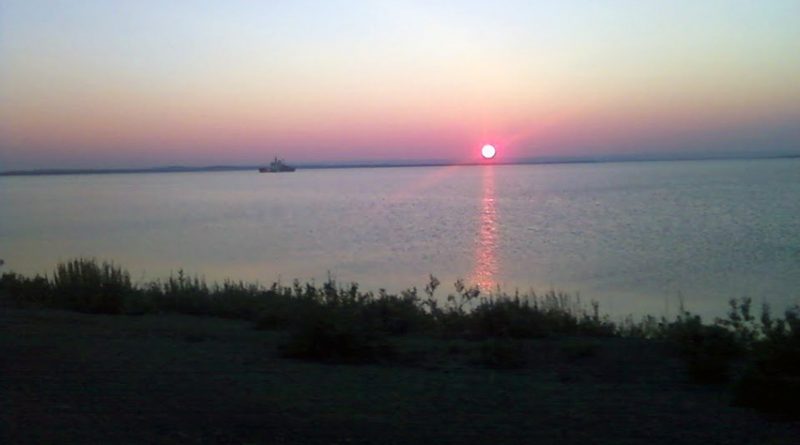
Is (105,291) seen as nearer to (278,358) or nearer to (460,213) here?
(278,358)

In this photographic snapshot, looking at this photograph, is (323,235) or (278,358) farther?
(323,235)

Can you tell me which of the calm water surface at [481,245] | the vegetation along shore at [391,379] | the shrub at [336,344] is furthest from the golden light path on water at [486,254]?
the shrub at [336,344]

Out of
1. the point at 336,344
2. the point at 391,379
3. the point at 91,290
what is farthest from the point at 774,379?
the point at 91,290

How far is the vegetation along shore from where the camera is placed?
7.63 meters

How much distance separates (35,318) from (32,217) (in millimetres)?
44858

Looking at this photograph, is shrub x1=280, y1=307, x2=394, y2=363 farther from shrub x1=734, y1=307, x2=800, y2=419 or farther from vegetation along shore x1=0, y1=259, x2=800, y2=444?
shrub x1=734, y1=307, x2=800, y2=419

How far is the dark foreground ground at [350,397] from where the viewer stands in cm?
750

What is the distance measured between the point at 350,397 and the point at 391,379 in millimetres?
959

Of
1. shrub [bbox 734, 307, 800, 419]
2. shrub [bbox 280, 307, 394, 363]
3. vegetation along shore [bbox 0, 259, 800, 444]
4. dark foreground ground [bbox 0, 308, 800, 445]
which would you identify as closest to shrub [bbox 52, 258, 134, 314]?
vegetation along shore [bbox 0, 259, 800, 444]

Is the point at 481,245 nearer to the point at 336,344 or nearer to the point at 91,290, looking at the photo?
the point at 91,290

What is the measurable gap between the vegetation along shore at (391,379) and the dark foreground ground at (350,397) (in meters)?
0.02

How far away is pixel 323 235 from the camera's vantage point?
41156 millimetres

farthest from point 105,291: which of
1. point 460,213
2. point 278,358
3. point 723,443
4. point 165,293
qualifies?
point 460,213

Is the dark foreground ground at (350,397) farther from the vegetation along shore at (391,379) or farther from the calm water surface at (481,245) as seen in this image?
the calm water surface at (481,245)
